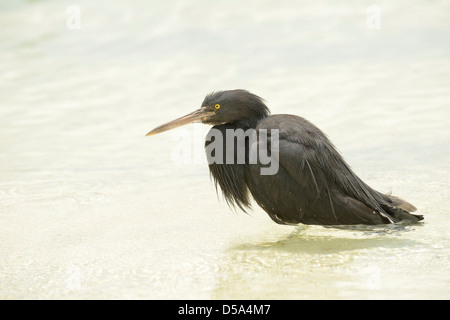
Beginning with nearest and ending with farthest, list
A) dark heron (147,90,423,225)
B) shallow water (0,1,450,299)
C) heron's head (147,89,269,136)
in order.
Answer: shallow water (0,1,450,299), dark heron (147,90,423,225), heron's head (147,89,269,136)

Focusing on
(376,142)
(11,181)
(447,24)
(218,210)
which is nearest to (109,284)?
(218,210)

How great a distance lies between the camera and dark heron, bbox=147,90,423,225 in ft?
19.0

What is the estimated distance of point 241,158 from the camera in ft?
19.7

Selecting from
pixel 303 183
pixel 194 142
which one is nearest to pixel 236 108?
pixel 303 183

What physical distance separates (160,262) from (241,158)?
4.04 ft

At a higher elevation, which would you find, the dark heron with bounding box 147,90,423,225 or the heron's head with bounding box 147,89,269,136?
the heron's head with bounding box 147,89,269,136

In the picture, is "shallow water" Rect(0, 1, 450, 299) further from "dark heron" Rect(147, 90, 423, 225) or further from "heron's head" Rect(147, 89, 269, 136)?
"heron's head" Rect(147, 89, 269, 136)

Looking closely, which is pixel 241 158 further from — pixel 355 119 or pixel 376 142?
pixel 355 119

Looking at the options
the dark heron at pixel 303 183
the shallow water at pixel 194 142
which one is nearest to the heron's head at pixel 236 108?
the dark heron at pixel 303 183

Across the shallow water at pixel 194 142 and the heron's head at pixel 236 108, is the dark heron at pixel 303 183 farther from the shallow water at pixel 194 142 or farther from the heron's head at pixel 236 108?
the shallow water at pixel 194 142

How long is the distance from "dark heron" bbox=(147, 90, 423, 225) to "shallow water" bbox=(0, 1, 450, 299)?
7.1 inches

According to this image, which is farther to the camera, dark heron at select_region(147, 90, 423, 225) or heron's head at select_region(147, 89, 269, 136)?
heron's head at select_region(147, 89, 269, 136)

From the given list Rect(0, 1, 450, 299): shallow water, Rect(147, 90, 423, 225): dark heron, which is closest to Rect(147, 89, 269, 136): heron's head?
Rect(147, 90, 423, 225): dark heron

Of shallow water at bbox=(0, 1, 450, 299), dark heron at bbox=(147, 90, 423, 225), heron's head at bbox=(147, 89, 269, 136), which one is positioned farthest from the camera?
heron's head at bbox=(147, 89, 269, 136)
